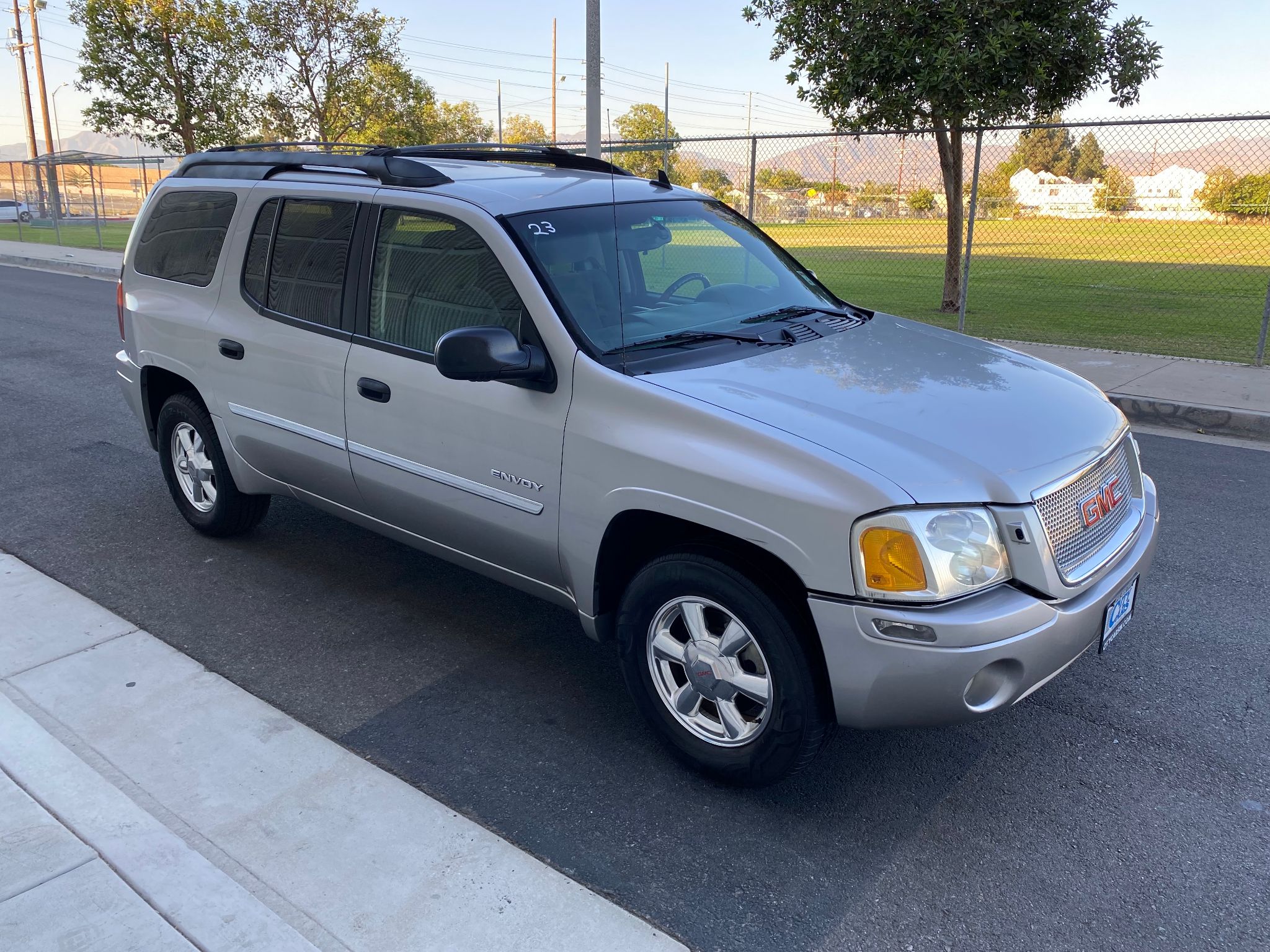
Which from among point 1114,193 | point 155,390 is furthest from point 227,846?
point 1114,193

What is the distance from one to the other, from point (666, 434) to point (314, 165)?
2319 millimetres

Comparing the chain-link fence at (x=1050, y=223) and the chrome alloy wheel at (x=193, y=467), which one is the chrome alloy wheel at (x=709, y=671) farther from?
the chain-link fence at (x=1050, y=223)

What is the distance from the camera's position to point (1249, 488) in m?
6.29

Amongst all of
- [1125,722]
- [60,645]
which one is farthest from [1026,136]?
[60,645]

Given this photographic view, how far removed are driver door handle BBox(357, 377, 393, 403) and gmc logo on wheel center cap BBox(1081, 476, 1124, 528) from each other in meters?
2.48

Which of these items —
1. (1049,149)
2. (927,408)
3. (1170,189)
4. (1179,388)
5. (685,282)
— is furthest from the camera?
(1049,149)

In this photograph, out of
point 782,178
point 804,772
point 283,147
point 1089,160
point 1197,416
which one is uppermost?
point 1089,160

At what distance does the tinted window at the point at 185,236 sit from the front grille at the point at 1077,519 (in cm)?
379

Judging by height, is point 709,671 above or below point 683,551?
below

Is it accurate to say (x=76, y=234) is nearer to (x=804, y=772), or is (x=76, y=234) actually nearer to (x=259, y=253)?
(x=259, y=253)

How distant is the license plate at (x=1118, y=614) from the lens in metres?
3.19

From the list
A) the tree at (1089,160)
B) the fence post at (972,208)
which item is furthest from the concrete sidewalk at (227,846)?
the tree at (1089,160)

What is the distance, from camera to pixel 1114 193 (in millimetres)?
11602

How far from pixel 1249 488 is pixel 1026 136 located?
20.1ft
